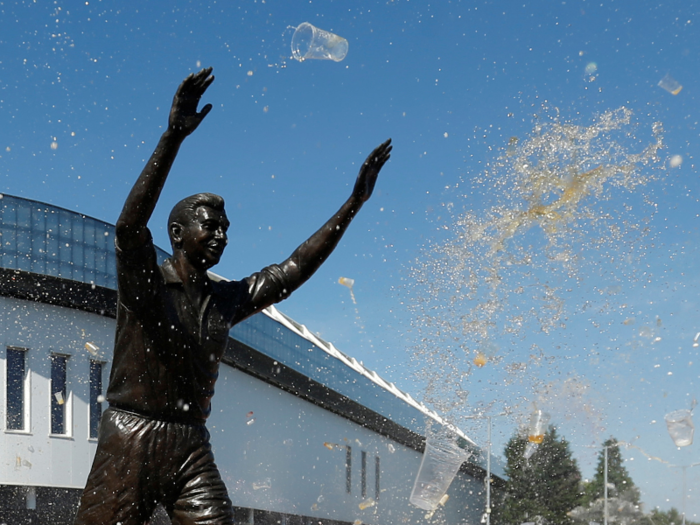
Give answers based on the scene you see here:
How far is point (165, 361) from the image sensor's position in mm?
3721

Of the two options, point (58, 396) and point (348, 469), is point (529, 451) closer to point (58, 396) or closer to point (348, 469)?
point (348, 469)

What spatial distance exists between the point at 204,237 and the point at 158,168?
16.4 inches

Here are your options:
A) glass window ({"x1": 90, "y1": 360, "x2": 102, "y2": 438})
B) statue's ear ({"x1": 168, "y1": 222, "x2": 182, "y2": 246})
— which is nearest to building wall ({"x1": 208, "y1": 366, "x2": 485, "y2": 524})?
glass window ({"x1": 90, "y1": 360, "x2": 102, "y2": 438})

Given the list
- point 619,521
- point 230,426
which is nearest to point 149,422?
point 230,426

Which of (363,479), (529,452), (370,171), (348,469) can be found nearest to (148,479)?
(370,171)

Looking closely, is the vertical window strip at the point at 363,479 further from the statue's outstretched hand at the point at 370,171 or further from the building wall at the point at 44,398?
the statue's outstretched hand at the point at 370,171

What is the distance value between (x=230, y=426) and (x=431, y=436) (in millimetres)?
14155

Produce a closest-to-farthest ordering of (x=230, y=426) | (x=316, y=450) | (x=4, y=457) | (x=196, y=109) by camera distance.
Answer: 1. (x=196, y=109)
2. (x=4, y=457)
3. (x=230, y=426)
4. (x=316, y=450)

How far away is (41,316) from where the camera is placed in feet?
68.3

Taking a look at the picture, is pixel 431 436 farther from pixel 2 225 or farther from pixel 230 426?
pixel 2 225

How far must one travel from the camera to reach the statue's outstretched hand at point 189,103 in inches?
140

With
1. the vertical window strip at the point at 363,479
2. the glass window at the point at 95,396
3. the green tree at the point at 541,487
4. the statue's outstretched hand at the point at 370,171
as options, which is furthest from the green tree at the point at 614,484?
the statue's outstretched hand at the point at 370,171

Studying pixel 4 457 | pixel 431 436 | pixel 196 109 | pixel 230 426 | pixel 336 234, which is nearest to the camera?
pixel 196 109

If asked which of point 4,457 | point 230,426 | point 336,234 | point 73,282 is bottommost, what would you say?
point 336,234
